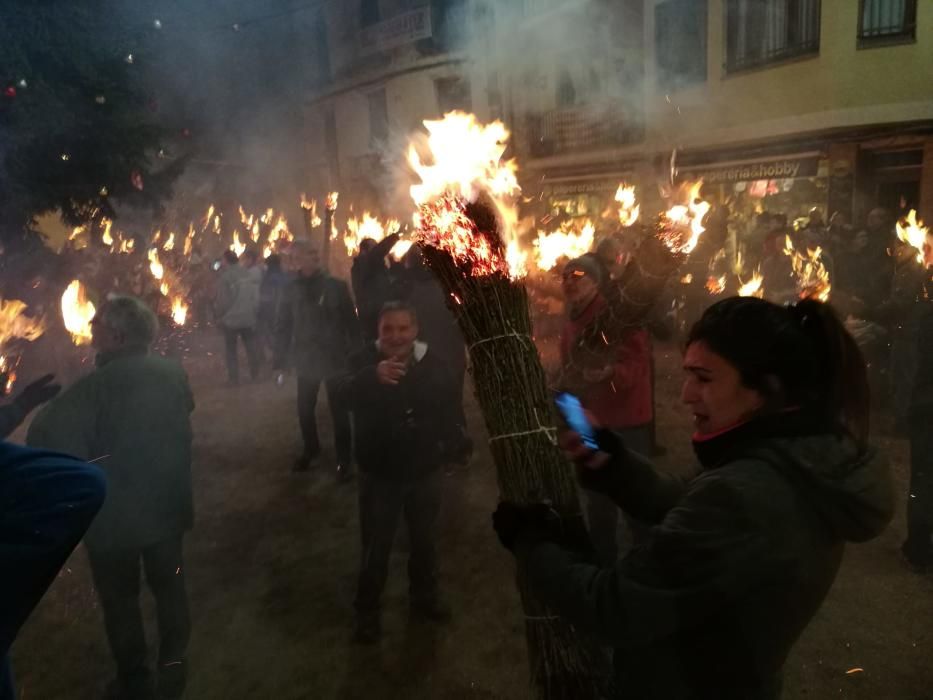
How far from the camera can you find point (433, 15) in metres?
23.9

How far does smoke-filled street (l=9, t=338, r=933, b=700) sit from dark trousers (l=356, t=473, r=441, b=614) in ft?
1.16

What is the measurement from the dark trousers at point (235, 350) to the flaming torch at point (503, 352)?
8.72 meters

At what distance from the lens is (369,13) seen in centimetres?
2683

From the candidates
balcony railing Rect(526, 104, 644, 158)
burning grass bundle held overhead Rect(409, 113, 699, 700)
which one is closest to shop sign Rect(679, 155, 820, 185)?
balcony railing Rect(526, 104, 644, 158)

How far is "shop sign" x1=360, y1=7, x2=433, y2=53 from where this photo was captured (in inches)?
953

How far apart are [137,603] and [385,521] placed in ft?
4.57

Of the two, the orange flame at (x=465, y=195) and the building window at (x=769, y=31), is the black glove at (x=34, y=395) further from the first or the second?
the building window at (x=769, y=31)

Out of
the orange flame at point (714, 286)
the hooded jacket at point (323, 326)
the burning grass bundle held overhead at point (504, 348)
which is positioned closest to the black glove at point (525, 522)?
the burning grass bundle held overhead at point (504, 348)

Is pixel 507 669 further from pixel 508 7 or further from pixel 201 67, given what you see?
pixel 201 67

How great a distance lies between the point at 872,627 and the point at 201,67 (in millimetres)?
28891

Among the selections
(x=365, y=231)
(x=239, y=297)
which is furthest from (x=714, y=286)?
(x=239, y=297)

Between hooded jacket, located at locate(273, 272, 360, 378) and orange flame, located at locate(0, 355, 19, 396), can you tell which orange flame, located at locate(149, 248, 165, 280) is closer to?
hooded jacket, located at locate(273, 272, 360, 378)

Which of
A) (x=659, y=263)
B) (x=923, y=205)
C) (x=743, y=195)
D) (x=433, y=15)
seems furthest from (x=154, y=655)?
(x=433, y=15)

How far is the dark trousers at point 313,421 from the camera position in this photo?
6.43m
